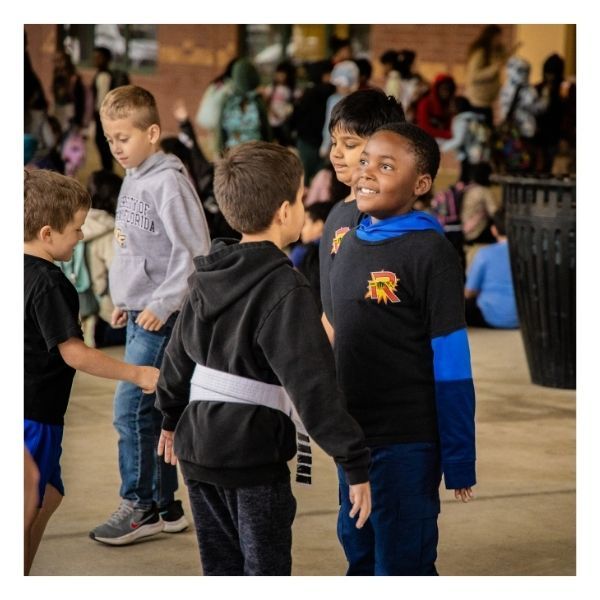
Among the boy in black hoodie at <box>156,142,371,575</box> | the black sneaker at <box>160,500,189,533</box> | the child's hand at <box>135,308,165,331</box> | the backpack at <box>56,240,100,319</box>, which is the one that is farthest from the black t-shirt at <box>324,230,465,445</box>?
the backpack at <box>56,240,100,319</box>

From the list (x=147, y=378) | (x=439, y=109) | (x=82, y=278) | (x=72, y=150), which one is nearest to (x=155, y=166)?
(x=147, y=378)

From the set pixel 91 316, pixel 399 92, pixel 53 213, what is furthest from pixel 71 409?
pixel 399 92

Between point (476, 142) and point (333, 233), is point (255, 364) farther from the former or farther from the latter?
point (476, 142)

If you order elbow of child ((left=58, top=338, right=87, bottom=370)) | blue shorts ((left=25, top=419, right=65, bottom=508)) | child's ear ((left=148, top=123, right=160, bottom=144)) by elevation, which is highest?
child's ear ((left=148, top=123, right=160, bottom=144))

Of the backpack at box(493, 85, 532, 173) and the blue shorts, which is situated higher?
the backpack at box(493, 85, 532, 173)

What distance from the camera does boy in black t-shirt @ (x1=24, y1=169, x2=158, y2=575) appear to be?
3.72m

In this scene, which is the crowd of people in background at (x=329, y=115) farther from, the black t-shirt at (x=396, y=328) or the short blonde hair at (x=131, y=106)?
the black t-shirt at (x=396, y=328)

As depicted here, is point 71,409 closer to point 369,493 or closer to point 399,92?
point 369,493

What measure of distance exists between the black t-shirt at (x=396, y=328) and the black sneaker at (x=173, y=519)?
1621 millimetres

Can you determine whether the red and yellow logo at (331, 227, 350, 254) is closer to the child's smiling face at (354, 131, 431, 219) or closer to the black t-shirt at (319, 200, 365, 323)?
the black t-shirt at (319, 200, 365, 323)

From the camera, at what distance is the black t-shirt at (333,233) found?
13.0ft

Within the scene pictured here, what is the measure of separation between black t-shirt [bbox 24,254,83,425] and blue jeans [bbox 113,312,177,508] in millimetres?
788

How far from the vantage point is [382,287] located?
3.46 metres

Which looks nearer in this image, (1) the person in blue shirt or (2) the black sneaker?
(2) the black sneaker
